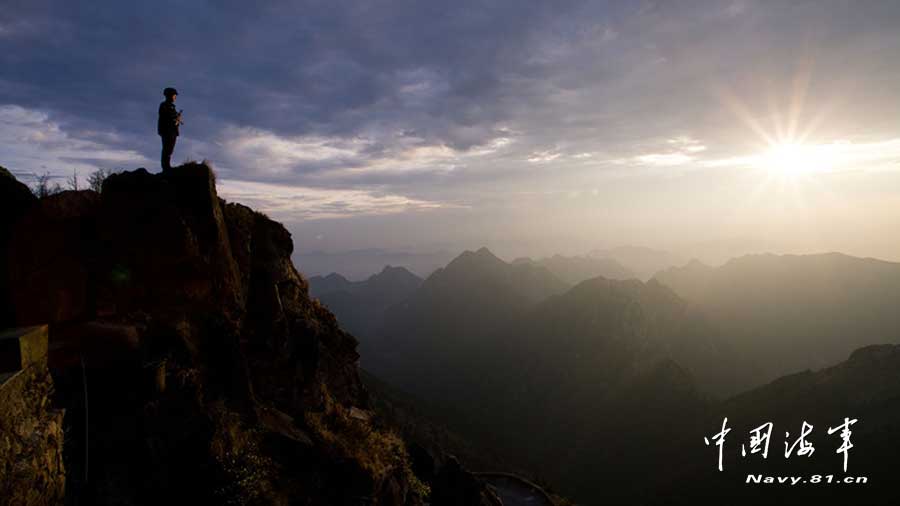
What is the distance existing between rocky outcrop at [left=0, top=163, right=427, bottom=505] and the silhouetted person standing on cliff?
970 millimetres

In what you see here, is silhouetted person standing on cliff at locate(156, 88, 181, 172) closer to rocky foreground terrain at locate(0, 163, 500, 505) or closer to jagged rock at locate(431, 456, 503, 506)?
rocky foreground terrain at locate(0, 163, 500, 505)

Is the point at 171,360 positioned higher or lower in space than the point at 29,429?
higher

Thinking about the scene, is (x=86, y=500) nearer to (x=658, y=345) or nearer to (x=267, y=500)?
(x=267, y=500)

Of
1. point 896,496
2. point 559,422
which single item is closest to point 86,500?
point 896,496

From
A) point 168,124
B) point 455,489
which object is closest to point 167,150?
point 168,124

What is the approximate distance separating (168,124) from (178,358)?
731cm

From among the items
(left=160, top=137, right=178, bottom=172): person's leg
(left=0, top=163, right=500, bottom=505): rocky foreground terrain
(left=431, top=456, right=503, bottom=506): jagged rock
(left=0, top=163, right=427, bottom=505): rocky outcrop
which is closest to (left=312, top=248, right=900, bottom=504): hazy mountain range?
(left=431, top=456, right=503, bottom=506): jagged rock

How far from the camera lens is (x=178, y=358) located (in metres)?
11.4

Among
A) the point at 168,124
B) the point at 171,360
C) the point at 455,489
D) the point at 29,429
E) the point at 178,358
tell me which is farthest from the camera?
the point at 455,489

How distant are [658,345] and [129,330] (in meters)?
199

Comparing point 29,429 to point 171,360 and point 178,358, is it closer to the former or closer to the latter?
point 171,360

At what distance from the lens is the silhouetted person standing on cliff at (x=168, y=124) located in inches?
547

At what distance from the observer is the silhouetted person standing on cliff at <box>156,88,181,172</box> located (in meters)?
13.9

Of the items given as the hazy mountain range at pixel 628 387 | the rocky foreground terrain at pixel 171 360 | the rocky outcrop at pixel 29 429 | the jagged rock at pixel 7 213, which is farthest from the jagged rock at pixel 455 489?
the hazy mountain range at pixel 628 387
